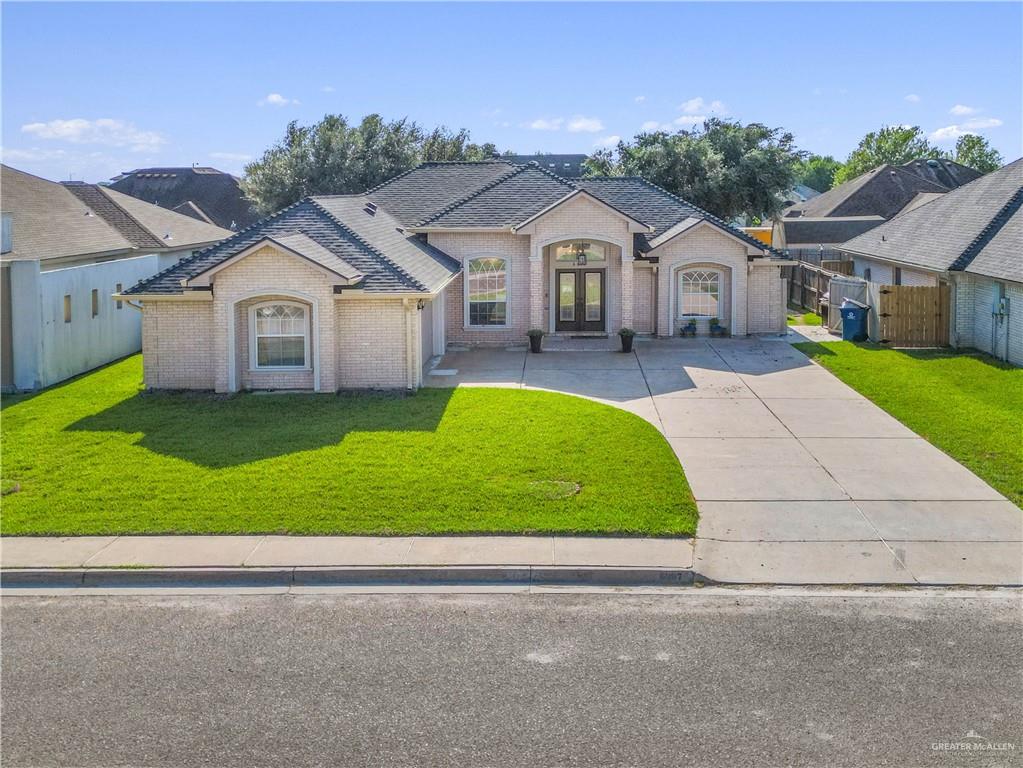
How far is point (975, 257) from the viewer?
26672mm

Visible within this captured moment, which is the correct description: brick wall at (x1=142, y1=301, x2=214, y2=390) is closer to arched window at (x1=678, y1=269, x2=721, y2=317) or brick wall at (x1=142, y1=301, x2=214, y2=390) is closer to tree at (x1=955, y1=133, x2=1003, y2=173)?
arched window at (x1=678, y1=269, x2=721, y2=317)

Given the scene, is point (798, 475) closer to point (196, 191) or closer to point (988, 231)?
point (988, 231)

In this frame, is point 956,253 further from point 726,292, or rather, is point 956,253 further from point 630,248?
point 630,248

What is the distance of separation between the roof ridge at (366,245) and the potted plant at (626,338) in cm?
735

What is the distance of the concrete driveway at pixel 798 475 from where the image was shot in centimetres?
1209

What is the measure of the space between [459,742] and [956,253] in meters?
23.7

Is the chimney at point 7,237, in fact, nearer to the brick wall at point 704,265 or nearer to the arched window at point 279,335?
the arched window at point 279,335

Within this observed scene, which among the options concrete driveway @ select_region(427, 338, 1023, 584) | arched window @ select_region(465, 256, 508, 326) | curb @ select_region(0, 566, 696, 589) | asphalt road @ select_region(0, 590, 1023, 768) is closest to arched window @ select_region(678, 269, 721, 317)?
concrete driveway @ select_region(427, 338, 1023, 584)

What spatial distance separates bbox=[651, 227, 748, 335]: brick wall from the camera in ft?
97.7

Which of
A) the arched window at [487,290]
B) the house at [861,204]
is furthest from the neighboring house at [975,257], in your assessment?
the house at [861,204]

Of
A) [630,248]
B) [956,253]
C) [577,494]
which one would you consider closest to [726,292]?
[630,248]

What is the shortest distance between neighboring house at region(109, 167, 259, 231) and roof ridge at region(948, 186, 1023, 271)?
48.0 metres

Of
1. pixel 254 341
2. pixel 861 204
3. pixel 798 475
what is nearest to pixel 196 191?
pixel 861 204

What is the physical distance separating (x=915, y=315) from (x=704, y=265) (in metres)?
5.91
